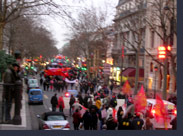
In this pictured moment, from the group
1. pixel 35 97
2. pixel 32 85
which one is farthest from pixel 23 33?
pixel 35 97

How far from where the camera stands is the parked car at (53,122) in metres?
12.4

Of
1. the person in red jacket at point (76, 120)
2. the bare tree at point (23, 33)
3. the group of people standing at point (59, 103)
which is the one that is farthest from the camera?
the bare tree at point (23, 33)

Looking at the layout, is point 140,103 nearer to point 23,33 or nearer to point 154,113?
point 154,113

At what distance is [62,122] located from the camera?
12750mm

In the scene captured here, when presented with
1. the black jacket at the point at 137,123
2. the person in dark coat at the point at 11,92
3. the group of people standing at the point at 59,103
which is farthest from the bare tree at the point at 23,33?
the person in dark coat at the point at 11,92

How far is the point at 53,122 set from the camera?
498 inches

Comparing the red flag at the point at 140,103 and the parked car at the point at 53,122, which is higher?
the red flag at the point at 140,103

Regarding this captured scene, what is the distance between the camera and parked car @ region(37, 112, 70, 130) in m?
12.4

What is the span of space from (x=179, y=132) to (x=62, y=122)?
6.12 m

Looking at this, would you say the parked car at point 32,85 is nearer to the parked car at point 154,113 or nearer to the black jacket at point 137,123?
the parked car at point 154,113

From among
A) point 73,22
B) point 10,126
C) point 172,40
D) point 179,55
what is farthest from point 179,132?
point 172,40

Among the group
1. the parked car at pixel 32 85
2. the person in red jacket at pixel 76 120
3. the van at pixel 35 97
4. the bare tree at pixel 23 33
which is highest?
the bare tree at pixel 23 33

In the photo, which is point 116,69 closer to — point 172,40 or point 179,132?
point 172,40

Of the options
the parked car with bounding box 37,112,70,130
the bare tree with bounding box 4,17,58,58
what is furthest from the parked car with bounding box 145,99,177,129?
the bare tree with bounding box 4,17,58,58
